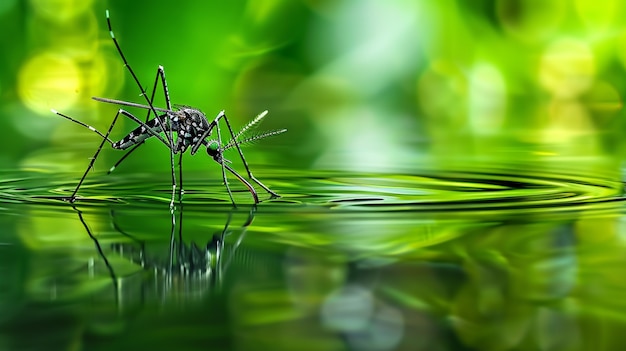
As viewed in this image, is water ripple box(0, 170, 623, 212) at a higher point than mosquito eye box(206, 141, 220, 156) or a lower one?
lower

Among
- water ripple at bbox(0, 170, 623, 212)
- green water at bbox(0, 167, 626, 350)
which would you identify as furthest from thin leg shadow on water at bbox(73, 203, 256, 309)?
water ripple at bbox(0, 170, 623, 212)

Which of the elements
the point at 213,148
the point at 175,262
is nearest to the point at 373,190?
the point at 213,148

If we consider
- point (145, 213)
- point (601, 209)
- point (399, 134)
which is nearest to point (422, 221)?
point (601, 209)

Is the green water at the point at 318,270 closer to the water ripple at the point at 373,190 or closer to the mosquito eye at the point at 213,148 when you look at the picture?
the water ripple at the point at 373,190

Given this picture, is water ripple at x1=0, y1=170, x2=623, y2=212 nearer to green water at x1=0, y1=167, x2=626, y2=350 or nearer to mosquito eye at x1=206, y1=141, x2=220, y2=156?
green water at x1=0, y1=167, x2=626, y2=350

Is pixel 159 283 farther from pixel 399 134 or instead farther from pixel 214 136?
pixel 399 134

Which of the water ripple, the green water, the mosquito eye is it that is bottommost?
the green water

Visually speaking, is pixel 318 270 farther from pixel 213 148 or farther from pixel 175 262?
pixel 213 148

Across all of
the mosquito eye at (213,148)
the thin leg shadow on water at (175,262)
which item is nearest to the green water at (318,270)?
the thin leg shadow on water at (175,262)
